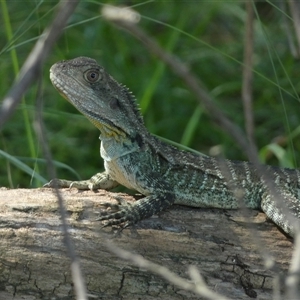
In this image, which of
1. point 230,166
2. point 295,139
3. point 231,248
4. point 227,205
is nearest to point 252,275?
point 231,248

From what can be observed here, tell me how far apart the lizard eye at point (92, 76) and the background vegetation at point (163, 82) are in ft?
9.15

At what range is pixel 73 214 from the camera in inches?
203

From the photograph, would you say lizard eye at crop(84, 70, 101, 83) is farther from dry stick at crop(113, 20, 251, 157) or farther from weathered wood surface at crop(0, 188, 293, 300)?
dry stick at crop(113, 20, 251, 157)

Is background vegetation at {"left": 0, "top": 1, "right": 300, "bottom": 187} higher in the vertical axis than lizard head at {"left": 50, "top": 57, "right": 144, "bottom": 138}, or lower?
lower

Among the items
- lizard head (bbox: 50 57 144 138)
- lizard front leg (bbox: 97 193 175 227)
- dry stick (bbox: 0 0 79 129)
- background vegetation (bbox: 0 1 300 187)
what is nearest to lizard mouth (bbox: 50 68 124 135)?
lizard head (bbox: 50 57 144 138)

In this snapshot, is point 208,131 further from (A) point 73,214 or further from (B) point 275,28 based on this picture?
(A) point 73,214

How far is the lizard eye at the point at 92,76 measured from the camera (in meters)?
5.71

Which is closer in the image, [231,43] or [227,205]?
[227,205]

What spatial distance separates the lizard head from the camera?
5.65 meters

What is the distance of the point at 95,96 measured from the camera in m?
5.70

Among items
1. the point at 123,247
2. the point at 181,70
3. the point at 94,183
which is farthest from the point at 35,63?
the point at 94,183

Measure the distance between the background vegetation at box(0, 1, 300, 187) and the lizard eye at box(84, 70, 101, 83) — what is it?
2.79m

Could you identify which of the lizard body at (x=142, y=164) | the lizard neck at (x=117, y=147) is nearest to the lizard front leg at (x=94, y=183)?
the lizard body at (x=142, y=164)

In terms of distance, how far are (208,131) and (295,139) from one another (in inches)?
48.0
